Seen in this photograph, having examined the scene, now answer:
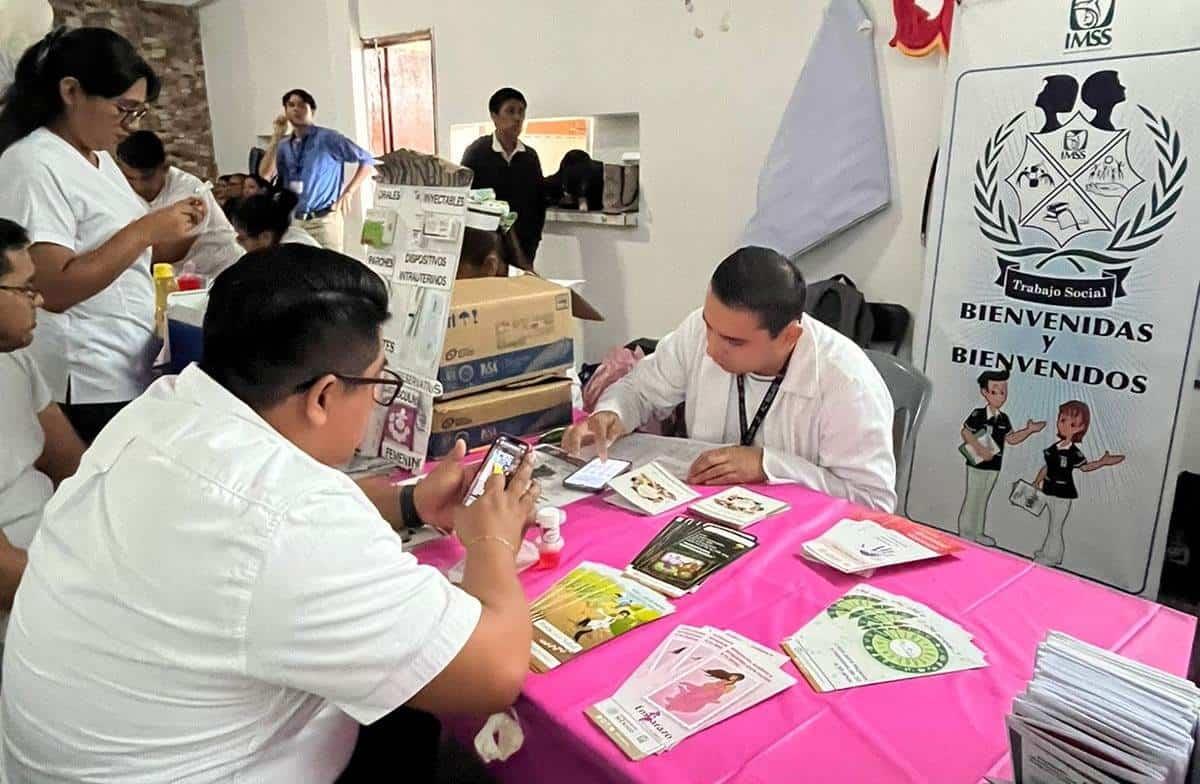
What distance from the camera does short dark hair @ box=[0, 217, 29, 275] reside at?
58.7 inches

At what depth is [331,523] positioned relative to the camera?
2.67 feet

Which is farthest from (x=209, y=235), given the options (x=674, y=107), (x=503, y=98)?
(x=674, y=107)

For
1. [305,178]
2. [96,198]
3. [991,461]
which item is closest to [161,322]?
[96,198]

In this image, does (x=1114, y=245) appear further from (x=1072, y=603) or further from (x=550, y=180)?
(x=550, y=180)

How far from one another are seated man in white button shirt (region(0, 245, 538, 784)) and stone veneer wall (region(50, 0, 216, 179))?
7.49 meters

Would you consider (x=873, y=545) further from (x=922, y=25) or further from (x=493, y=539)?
(x=922, y=25)

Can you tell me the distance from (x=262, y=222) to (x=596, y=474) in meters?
2.12

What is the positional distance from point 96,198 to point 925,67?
105 inches

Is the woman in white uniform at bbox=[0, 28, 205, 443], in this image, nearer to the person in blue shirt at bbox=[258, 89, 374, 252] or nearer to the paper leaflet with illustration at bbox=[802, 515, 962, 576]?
the paper leaflet with illustration at bbox=[802, 515, 962, 576]

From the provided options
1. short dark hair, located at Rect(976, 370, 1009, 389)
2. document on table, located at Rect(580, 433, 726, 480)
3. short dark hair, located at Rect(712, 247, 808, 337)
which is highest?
short dark hair, located at Rect(712, 247, 808, 337)

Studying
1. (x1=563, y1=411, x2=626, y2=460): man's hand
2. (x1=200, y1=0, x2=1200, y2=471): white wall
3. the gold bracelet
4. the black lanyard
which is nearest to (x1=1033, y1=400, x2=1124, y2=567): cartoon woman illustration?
(x1=200, y1=0, x2=1200, y2=471): white wall

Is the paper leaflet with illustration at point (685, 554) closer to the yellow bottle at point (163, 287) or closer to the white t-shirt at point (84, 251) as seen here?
the white t-shirt at point (84, 251)

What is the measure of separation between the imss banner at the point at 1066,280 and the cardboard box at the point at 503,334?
4.80ft

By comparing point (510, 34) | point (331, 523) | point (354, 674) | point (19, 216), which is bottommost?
point (354, 674)
